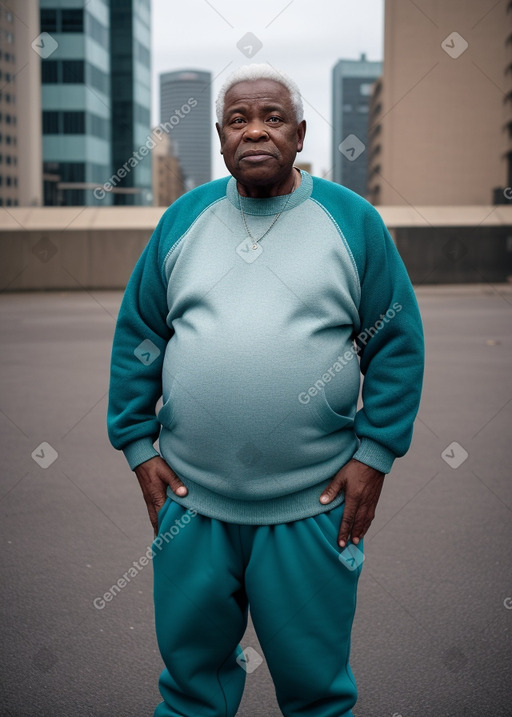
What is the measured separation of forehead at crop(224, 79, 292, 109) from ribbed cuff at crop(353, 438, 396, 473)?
0.91 meters

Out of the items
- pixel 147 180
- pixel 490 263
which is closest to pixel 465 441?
pixel 490 263

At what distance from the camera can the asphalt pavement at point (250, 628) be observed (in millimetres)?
2977

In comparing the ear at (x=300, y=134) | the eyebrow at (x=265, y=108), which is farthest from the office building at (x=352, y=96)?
the eyebrow at (x=265, y=108)

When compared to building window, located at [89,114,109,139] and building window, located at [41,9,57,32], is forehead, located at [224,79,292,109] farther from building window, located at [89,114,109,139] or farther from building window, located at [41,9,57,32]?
building window, located at [41,9,57,32]

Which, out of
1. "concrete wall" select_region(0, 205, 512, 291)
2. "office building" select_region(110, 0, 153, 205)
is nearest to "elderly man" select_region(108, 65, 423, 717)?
"concrete wall" select_region(0, 205, 512, 291)

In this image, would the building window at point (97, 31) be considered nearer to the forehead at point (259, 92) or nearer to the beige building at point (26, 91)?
the beige building at point (26, 91)

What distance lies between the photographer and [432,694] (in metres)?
2.94

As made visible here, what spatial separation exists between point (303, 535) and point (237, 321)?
0.58 meters

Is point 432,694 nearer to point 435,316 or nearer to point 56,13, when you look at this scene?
point 435,316

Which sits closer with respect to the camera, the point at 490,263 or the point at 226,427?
the point at 226,427

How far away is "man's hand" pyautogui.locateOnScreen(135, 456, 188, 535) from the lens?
88.7 inches

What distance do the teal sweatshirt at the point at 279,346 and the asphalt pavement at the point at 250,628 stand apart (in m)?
1.19

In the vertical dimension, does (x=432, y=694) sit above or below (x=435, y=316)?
above

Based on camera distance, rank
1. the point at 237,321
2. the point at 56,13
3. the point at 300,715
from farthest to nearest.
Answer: the point at 56,13 → the point at 300,715 → the point at 237,321
